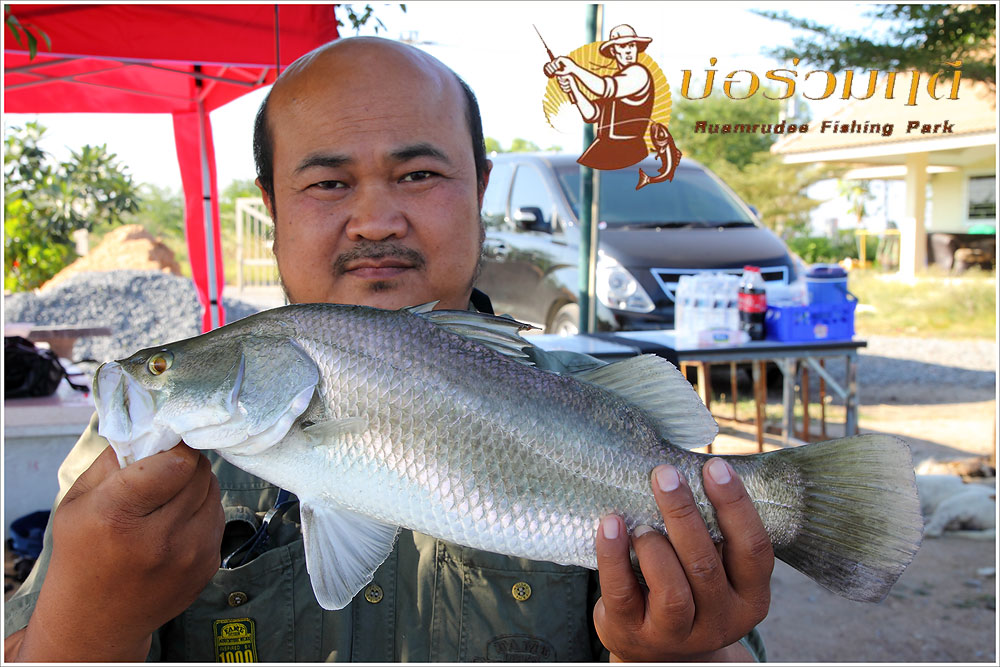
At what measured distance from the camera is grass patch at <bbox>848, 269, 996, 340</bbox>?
14.4 metres

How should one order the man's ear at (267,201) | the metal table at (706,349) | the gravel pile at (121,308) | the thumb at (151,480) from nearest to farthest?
the thumb at (151,480), the man's ear at (267,201), the metal table at (706,349), the gravel pile at (121,308)

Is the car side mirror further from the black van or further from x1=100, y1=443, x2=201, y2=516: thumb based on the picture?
x1=100, y1=443, x2=201, y2=516: thumb

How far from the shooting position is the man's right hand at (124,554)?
1.29 metres

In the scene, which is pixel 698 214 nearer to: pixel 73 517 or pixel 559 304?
pixel 559 304

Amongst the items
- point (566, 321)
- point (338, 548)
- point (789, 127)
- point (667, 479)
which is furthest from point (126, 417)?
point (566, 321)

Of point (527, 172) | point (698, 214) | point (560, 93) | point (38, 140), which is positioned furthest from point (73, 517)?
point (38, 140)

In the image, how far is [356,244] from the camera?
5.94 feet

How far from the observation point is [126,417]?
1.27 meters

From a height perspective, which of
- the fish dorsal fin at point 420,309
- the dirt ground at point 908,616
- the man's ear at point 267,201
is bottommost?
the dirt ground at point 908,616

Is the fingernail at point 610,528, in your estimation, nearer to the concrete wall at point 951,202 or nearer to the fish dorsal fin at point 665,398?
the fish dorsal fin at point 665,398

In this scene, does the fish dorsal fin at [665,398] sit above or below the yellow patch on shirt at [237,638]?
above

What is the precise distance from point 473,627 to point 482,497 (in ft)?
2.60

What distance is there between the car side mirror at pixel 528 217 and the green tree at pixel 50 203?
6.50 meters

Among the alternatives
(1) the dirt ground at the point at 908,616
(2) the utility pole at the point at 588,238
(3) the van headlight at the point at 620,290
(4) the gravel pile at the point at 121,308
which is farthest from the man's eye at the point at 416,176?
(4) the gravel pile at the point at 121,308
